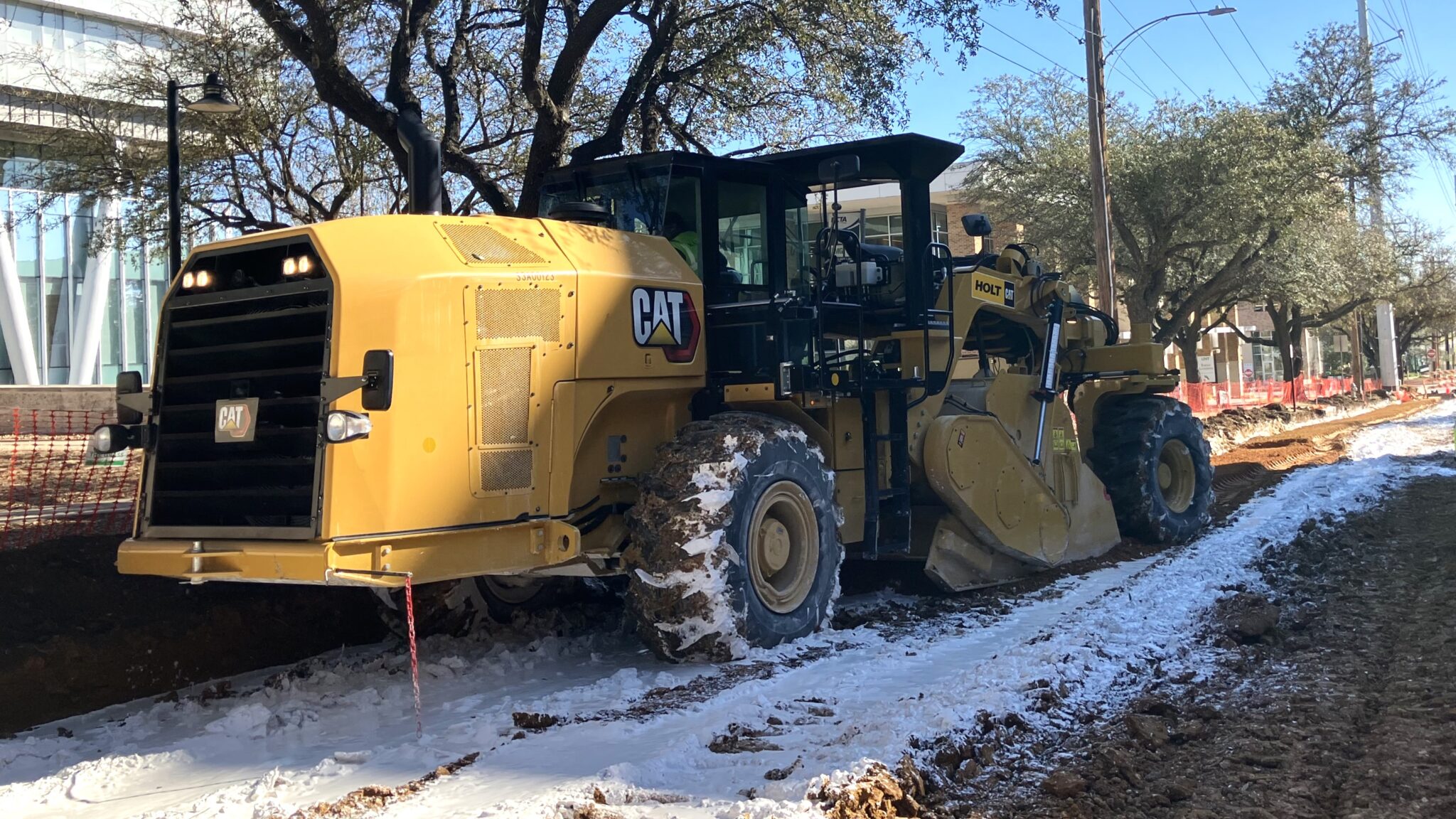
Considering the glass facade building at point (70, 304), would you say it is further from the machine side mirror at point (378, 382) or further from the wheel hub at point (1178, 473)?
the machine side mirror at point (378, 382)

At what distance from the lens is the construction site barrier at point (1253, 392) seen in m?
31.0

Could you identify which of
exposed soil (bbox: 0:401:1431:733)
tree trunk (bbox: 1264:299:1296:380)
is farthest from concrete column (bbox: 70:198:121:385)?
tree trunk (bbox: 1264:299:1296:380)

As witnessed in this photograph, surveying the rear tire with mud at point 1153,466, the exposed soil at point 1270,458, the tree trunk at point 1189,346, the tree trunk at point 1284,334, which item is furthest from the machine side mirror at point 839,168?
the tree trunk at point 1284,334

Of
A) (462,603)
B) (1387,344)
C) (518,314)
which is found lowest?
(462,603)

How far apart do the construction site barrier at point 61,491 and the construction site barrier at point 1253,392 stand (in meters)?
22.6

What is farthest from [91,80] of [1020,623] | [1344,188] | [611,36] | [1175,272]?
[1344,188]

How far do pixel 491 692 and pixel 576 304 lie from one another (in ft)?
7.00

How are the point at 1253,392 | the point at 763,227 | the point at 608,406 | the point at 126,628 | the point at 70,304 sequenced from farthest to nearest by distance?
the point at 1253,392 < the point at 70,304 < the point at 763,227 < the point at 126,628 < the point at 608,406

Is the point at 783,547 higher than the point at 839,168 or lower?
lower

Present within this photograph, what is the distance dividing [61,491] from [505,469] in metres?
9.51

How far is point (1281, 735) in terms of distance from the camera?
17.6ft

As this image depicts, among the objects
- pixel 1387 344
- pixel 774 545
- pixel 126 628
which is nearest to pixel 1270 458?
pixel 774 545

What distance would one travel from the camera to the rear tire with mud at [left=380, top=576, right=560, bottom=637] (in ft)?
24.1

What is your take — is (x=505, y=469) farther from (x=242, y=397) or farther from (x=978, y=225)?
(x=978, y=225)
